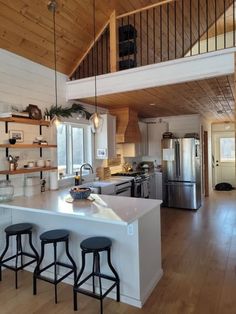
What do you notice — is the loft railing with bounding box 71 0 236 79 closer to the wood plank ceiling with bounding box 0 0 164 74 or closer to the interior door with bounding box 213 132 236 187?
the wood plank ceiling with bounding box 0 0 164 74

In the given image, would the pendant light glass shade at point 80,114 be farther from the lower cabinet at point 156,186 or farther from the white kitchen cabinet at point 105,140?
the lower cabinet at point 156,186

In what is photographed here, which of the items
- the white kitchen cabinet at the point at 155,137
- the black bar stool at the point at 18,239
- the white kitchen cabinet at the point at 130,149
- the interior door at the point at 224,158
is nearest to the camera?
the black bar stool at the point at 18,239

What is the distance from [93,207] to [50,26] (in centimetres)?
267

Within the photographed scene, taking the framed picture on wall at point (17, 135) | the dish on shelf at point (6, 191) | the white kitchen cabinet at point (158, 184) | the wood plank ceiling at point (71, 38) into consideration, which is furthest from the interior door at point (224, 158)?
the dish on shelf at point (6, 191)

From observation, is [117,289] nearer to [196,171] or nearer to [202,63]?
[202,63]

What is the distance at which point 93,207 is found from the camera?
106 inches

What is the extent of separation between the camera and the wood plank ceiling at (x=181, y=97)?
3.80 meters

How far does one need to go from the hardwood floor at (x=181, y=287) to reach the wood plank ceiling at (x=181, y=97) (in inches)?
100.0

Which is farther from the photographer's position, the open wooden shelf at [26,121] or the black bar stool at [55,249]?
the open wooden shelf at [26,121]

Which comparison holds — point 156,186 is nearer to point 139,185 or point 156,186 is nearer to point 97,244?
point 139,185

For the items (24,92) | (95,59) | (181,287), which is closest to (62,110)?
(24,92)

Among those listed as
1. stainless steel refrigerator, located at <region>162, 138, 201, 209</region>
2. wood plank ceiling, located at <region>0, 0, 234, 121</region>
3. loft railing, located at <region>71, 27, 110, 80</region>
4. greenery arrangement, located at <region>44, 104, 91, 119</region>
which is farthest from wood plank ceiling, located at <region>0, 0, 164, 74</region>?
stainless steel refrigerator, located at <region>162, 138, 201, 209</region>

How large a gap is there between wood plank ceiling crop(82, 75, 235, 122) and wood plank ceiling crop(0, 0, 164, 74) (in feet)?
3.16

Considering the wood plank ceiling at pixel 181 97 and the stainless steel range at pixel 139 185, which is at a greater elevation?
the wood plank ceiling at pixel 181 97
